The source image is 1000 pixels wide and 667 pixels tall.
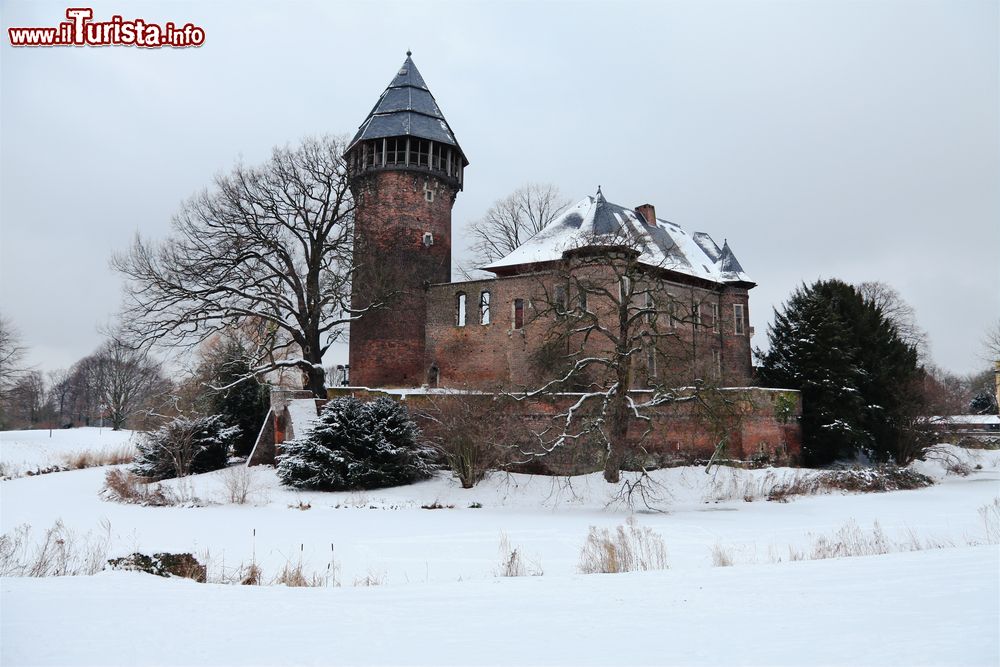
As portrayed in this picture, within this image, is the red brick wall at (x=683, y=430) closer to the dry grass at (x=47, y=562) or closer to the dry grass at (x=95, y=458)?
the dry grass at (x=47, y=562)

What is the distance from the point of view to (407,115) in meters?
30.4

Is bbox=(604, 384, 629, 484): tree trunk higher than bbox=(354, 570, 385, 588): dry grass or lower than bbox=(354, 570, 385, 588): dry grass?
higher

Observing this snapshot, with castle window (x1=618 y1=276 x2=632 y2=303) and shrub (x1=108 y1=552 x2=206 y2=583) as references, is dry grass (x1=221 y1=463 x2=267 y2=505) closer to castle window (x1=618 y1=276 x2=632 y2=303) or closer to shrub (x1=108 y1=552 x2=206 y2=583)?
shrub (x1=108 y1=552 x2=206 y2=583)

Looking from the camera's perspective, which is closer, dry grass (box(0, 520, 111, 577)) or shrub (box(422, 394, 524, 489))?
dry grass (box(0, 520, 111, 577))

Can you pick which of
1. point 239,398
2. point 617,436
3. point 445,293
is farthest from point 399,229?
point 617,436

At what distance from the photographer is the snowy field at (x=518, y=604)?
17.4ft

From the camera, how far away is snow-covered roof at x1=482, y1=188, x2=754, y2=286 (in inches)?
1130

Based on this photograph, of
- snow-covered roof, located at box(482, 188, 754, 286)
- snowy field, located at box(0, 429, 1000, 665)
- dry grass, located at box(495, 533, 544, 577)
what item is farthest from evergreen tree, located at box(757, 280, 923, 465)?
dry grass, located at box(495, 533, 544, 577)

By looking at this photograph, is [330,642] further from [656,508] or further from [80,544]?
[656,508]

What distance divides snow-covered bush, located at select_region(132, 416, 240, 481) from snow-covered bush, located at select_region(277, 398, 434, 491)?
13.0 feet

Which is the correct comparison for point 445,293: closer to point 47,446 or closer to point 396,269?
point 396,269

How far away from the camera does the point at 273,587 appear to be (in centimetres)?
817

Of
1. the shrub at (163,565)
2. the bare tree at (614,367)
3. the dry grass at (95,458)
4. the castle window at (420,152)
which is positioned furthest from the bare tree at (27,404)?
the shrub at (163,565)

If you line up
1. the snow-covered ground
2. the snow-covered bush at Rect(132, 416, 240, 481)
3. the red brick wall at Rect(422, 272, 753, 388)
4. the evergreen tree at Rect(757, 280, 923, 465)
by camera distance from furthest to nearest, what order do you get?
the snow-covered ground
the red brick wall at Rect(422, 272, 753, 388)
the evergreen tree at Rect(757, 280, 923, 465)
the snow-covered bush at Rect(132, 416, 240, 481)
